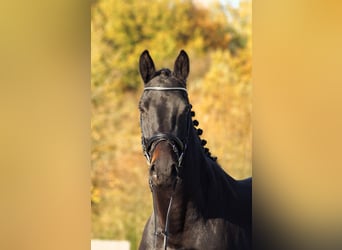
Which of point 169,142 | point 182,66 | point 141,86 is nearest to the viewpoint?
point 169,142

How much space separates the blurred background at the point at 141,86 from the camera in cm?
442

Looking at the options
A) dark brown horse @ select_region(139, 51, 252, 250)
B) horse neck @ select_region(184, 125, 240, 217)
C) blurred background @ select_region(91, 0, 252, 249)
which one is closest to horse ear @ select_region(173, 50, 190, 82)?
dark brown horse @ select_region(139, 51, 252, 250)

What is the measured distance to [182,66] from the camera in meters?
3.99

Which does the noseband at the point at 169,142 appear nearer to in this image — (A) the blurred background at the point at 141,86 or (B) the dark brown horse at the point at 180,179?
(B) the dark brown horse at the point at 180,179

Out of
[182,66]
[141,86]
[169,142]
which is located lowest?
[169,142]

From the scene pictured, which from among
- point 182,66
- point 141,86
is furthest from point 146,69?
point 141,86

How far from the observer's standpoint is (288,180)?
3979 mm

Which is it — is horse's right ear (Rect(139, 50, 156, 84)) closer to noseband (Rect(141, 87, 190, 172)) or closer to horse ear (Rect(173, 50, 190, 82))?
horse ear (Rect(173, 50, 190, 82))

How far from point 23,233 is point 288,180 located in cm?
205

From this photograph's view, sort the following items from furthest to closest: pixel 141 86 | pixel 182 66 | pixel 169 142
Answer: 1. pixel 141 86
2. pixel 182 66
3. pixel 169 142

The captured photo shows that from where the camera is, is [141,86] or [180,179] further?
[141,86]

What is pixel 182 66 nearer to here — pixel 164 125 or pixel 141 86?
pixel 164 125

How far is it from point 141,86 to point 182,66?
0.75 metres

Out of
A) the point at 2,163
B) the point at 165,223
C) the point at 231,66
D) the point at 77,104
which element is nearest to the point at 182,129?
the point at 165,223
